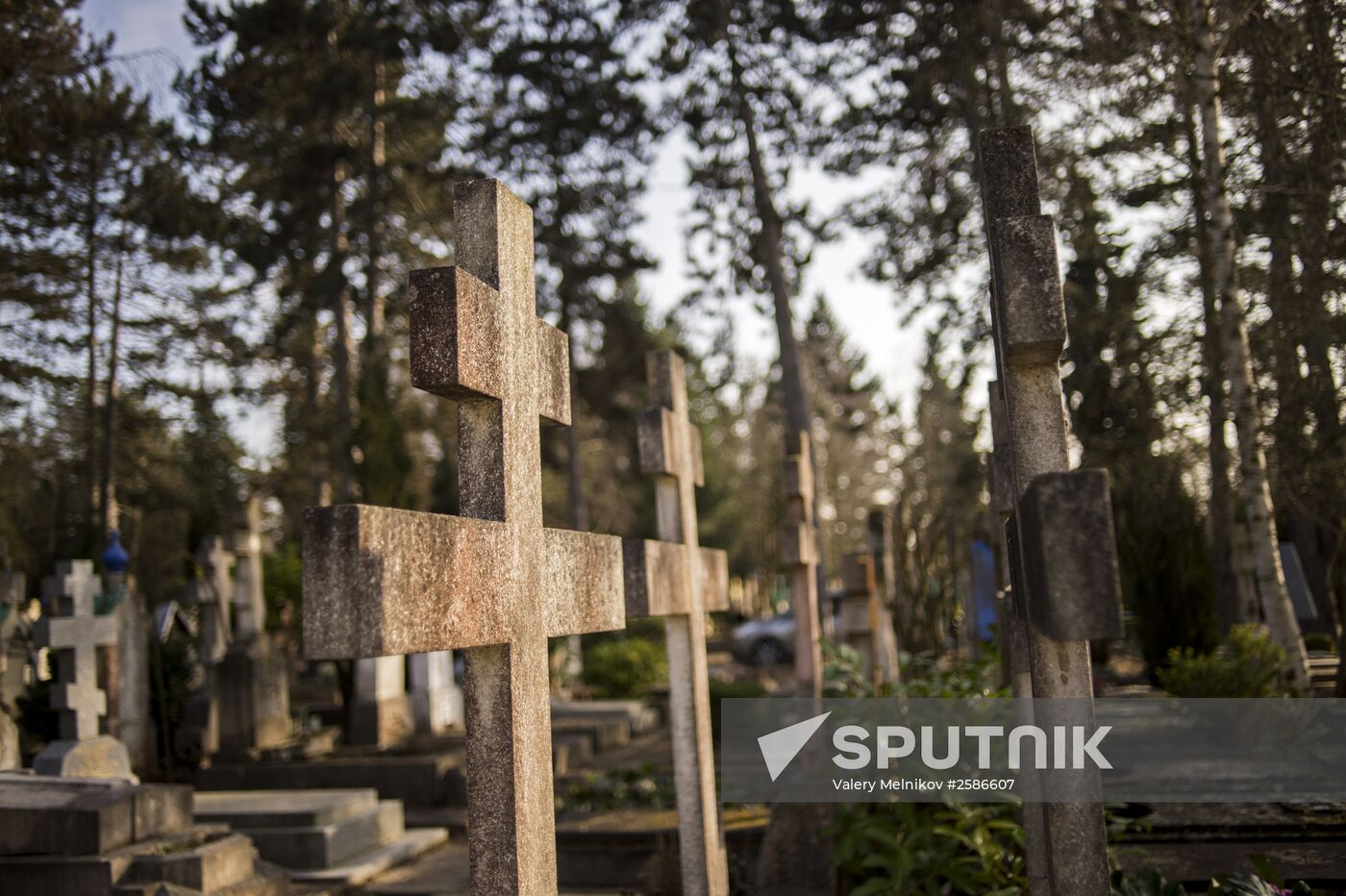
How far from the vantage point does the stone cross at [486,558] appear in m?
2.17

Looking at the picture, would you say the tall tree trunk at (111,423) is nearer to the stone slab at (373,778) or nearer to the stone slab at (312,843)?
the stone slab at (373,778)

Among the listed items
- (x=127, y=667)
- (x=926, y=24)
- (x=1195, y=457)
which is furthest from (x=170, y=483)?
(x=1195, y=457)

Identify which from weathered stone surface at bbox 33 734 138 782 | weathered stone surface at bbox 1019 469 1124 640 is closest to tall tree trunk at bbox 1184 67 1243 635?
weathered stone surface at bbox 1019 469 1124 640

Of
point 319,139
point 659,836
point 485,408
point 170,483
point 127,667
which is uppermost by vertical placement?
point 319,139

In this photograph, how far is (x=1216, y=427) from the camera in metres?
11.9

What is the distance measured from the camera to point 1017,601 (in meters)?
3.24

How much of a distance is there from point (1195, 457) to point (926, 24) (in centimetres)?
625

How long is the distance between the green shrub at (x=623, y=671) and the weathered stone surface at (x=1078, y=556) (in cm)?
1556

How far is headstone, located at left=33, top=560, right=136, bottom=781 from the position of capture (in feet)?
24.9

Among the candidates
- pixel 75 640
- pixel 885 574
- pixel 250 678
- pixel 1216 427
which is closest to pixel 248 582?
pixel 250 678

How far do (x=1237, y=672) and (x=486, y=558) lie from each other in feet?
22.7

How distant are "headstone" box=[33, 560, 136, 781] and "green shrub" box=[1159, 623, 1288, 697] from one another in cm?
719

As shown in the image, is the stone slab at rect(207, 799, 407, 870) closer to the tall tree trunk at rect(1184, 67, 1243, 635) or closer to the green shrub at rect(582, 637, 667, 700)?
the tall tree trunk at rect(1184, 67, 1243, 635)

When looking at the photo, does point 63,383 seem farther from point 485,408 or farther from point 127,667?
point 485,408
